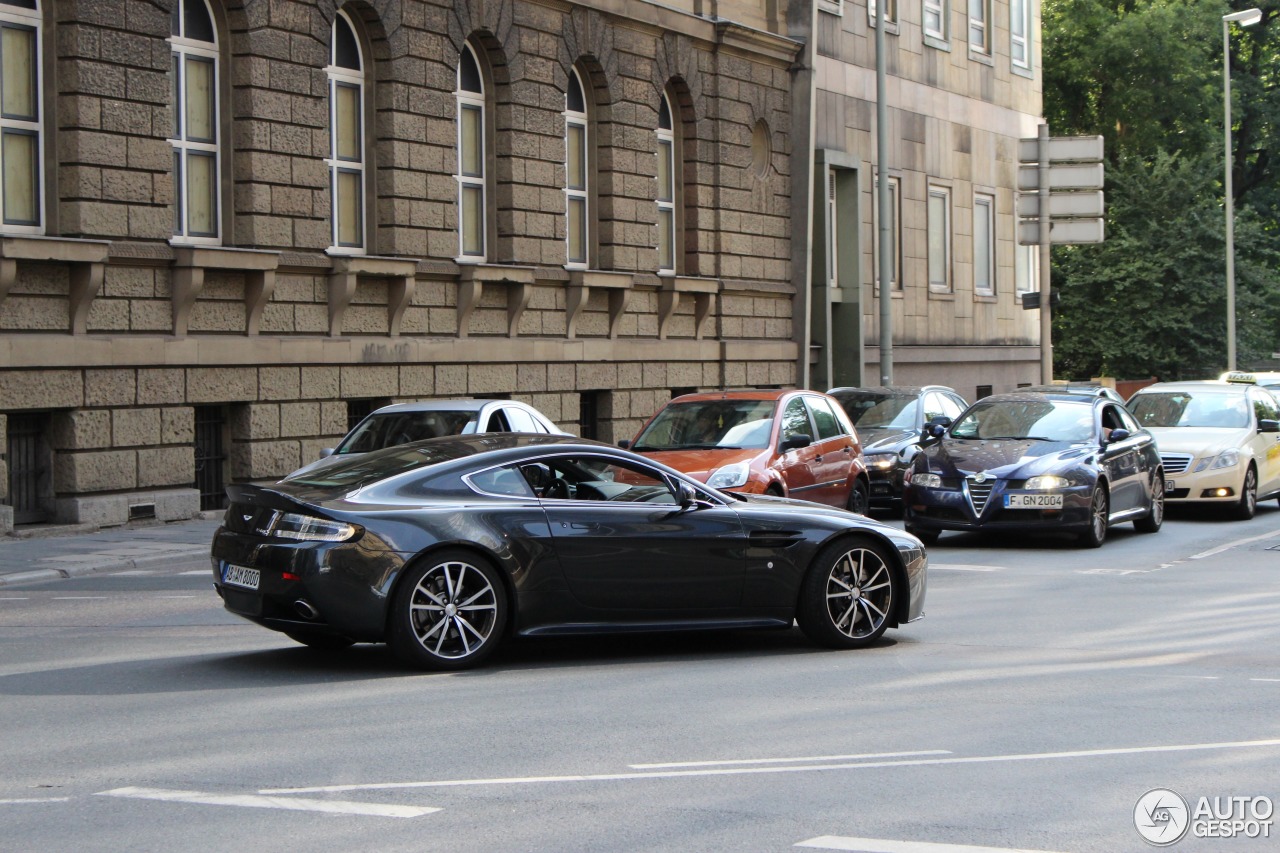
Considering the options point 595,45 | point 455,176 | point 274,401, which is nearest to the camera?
point 274,401

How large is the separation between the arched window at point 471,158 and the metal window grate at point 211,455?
221 inches

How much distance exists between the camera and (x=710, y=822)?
259 inches

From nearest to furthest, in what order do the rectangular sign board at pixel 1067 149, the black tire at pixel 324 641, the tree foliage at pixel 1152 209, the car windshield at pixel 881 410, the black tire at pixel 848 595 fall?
the black tire at pixel 324 641, the black tire at pixel 848 595, the car windshield at pixel 881 410, the rectangular sign board at pixel 1067 149, the tree foliage at pixel 1152 209

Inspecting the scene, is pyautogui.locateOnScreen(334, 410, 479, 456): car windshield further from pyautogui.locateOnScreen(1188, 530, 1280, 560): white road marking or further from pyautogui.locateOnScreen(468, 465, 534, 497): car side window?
pyautogui.locateOnScreen(1188, 530, 1280, 560): white road marking

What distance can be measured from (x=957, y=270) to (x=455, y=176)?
19000mm

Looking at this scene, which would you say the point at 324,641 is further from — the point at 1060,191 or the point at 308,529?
the point at 1060,191

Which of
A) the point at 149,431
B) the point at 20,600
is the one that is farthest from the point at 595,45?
the point at 20,600

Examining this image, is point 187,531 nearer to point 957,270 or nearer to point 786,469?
point 786,469

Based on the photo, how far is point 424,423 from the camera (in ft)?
57.5

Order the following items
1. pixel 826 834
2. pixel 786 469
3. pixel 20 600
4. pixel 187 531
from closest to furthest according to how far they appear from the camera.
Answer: pixel 826 834, pixel 20 600, pixel 786 469, pixel 187 531

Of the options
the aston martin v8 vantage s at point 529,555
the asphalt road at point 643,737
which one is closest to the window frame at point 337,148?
the asphalt road at point 643,737

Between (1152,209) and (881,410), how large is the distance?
30.3 meters

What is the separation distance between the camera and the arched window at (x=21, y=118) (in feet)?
64.1

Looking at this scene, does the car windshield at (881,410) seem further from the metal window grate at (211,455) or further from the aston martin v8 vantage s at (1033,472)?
the metal window grate at (211,455)
